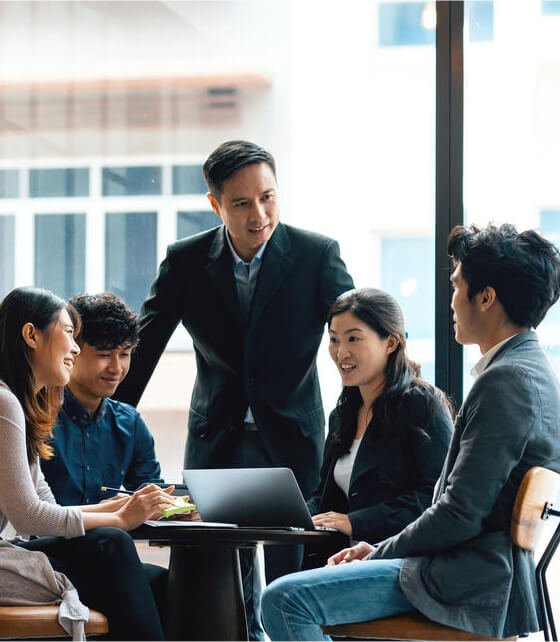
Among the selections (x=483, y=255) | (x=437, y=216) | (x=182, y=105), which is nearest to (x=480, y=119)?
(x=437, y=216)

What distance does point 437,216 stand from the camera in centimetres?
330

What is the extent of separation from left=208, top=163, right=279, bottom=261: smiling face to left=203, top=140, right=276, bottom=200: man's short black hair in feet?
0.04

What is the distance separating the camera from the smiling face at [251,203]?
2.77 meters

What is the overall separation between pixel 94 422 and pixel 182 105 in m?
1.55

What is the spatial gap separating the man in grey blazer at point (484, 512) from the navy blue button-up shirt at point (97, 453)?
2.34 feet

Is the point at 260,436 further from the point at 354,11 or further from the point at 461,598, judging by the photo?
the point at 354,11

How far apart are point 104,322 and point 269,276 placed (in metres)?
0.49

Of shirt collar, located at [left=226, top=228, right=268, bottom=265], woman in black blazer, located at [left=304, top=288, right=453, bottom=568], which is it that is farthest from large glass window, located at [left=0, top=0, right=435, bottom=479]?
woman in black blazer, located at [left=304, top=288, right=453, bottom=568]

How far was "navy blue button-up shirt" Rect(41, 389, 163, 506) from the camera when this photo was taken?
8.31 ft

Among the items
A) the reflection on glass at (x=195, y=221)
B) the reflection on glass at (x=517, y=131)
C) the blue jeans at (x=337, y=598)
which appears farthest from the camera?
the reflection on glass at (x=195, y=221)

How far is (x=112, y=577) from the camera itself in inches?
82.5

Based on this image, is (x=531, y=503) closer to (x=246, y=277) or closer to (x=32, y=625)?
(x=32, y=625)

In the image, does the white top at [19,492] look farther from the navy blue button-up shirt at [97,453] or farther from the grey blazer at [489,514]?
the grey blazer at [489,514]

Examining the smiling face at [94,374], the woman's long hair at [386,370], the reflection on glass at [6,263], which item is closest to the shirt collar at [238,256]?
the woman's long hair at [386,370]
